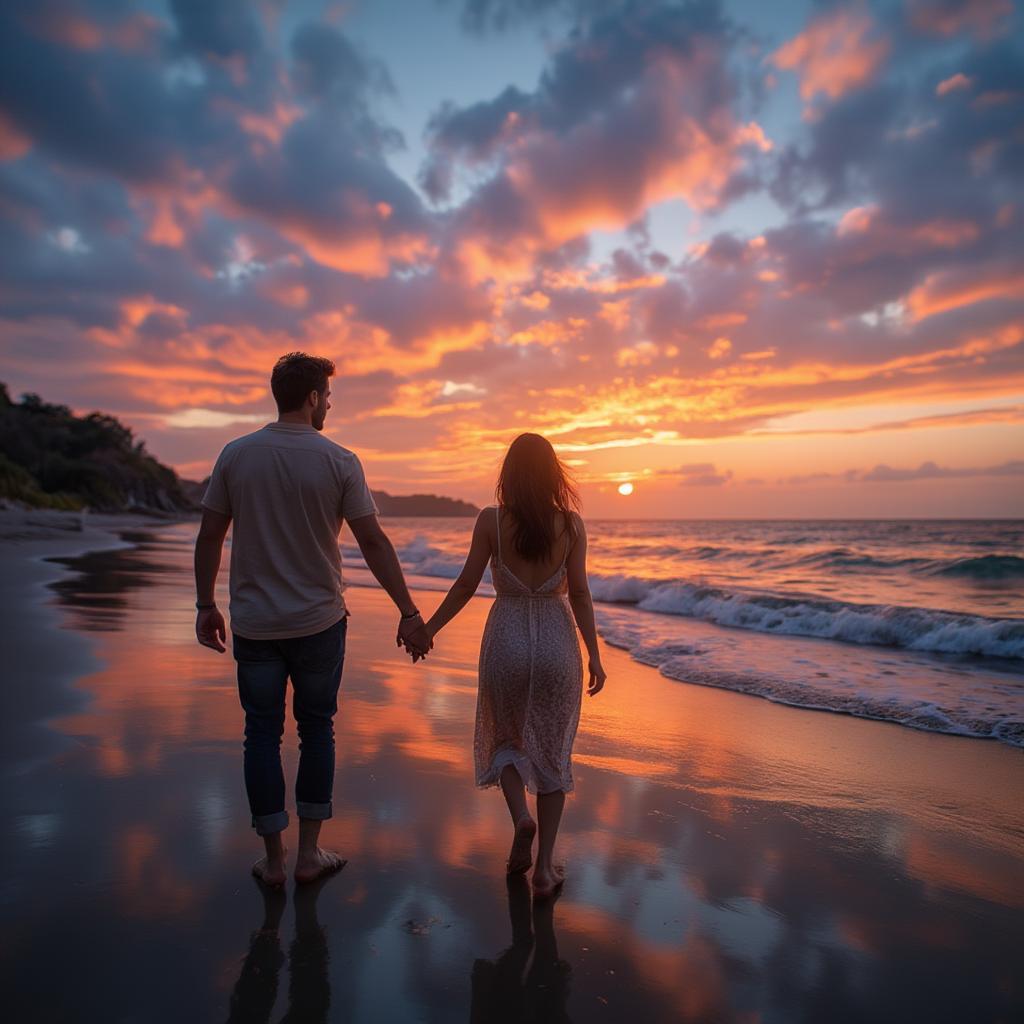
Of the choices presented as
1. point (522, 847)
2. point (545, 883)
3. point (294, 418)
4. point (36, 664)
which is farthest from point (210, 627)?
point (36, 664)

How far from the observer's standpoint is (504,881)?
123 inches

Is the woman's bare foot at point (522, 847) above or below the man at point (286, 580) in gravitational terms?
below

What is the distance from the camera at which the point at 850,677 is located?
7.80m

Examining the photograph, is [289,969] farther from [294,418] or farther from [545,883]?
[294,418]

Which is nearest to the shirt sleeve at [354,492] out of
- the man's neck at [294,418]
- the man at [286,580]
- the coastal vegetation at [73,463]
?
the man at [286,580]

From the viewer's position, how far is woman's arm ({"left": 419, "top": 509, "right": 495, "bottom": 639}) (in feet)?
11.1

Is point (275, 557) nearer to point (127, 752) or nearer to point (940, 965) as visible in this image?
point (127, 752)

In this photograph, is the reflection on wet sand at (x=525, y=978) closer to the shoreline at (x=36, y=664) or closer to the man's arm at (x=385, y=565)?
the man's arm at (x=385, y=565)

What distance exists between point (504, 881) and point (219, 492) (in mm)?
2022

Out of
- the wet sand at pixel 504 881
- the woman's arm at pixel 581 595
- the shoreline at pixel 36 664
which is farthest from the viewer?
the shoreline at pixel 36 664

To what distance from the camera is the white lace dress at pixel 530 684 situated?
10.9 feet

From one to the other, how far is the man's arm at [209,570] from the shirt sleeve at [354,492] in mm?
486

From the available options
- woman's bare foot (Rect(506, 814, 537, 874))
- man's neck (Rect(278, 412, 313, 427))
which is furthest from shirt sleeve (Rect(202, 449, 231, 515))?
woman's bare foot (Rect(506, 814, 537, 874))

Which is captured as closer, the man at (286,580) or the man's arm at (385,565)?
the man at (286,580)
